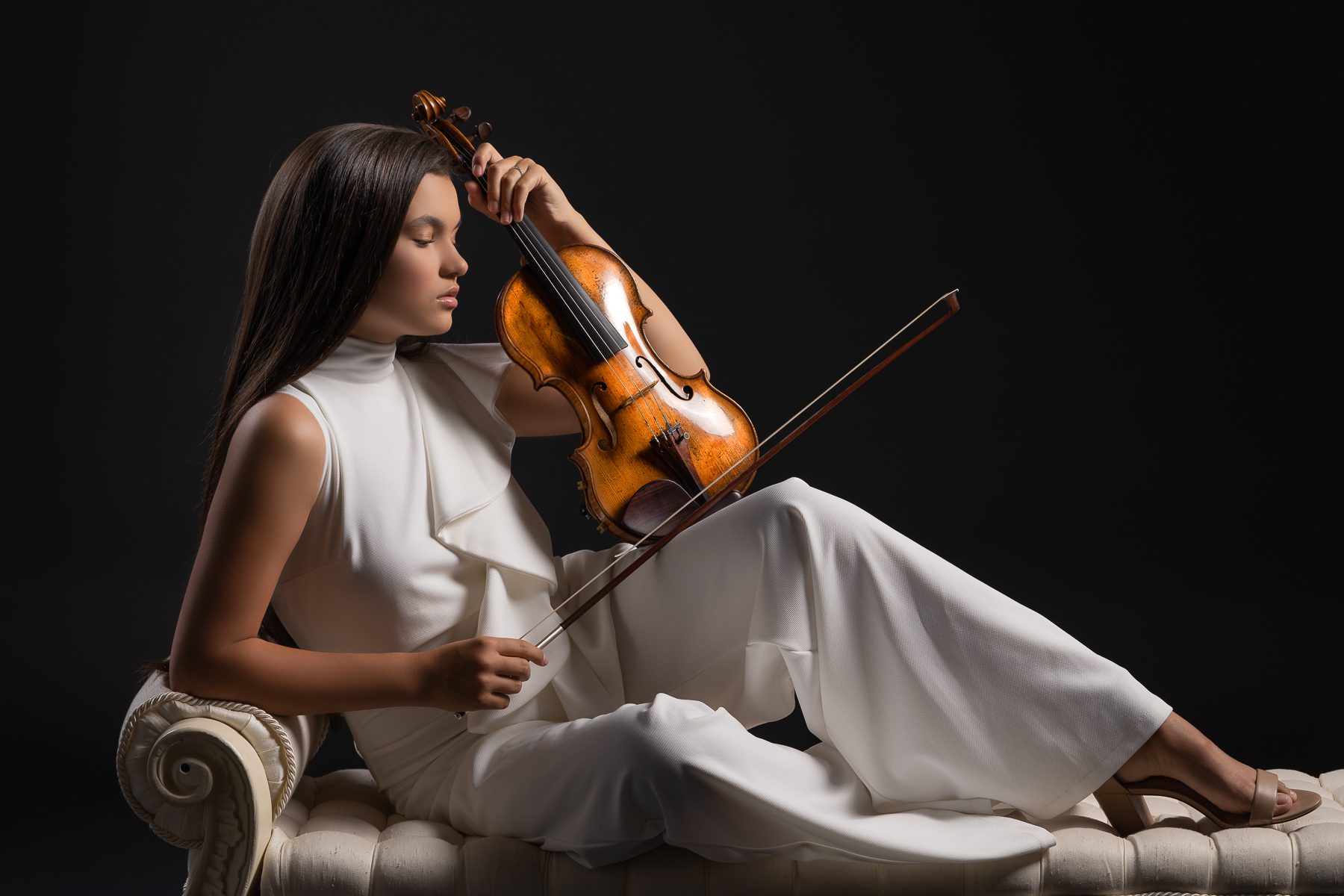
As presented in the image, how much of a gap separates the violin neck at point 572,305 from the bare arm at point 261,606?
0.44 metres

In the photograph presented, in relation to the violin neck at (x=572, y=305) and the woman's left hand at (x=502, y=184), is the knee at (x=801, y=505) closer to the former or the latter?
the violin neck at (x=572, y=305)

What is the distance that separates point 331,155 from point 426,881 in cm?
102

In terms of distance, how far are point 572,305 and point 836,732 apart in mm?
742

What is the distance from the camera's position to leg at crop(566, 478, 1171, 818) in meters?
2.09

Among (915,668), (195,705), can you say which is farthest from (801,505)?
(195,705)

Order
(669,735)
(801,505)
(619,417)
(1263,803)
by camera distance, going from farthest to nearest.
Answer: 1. (619,417)
2. (801,505)
3. (1263,803)
4. (669,735)

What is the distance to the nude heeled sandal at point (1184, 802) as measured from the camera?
2.08m

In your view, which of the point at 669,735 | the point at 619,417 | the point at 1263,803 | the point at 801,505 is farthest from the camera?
the point at 619,417

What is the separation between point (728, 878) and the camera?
2.03 m

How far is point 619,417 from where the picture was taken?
230 cm

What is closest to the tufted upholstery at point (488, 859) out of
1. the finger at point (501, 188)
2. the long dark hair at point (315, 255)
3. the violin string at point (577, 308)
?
the long dark hair at point (315, 255)

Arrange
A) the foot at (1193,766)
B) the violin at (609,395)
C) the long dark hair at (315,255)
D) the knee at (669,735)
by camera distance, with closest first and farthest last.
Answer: the knee at (669,735) < the foot at (1193,766) < the long dark hair at (315,255) < the violin at (609,395)

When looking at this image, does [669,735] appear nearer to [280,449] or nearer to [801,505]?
[801,505]

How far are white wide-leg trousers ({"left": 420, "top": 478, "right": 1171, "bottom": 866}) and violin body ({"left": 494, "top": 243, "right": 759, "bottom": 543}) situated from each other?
0.06 m
